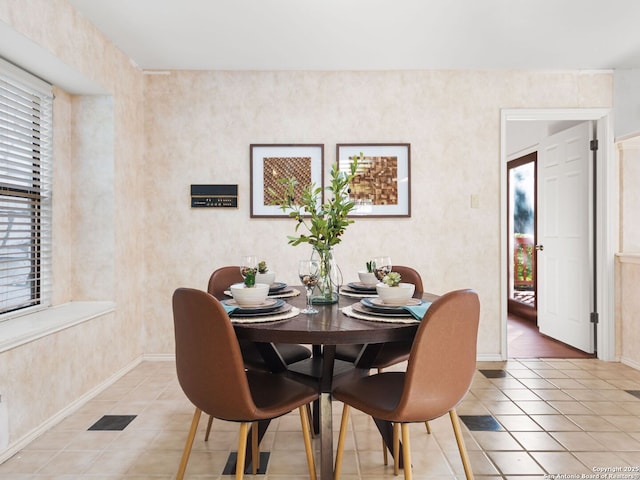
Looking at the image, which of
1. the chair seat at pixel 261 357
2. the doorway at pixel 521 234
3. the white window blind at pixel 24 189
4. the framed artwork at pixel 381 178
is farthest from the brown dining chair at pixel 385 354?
the doorway at pixel 521 234

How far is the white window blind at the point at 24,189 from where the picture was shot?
2400 millimetres

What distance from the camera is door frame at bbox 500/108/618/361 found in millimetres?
3484

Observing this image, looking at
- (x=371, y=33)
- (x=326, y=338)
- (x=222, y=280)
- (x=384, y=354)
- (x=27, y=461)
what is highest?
(x=371, y=33)

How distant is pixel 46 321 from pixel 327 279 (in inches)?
66.9

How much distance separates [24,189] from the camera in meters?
2.52

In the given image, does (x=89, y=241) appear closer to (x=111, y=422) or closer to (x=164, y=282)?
(x=164, y=282)

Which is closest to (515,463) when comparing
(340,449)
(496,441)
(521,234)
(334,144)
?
(496,441)

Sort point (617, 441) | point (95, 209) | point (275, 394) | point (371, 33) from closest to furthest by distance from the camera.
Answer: point (275, 394) < point (617, 441) < point (371, 33) < point (95, 209)

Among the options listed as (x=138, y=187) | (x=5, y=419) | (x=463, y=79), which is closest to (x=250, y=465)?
(x=5, y=419)

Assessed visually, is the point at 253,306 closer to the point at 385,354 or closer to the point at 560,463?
the point at 385,354

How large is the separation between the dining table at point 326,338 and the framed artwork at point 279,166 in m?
1.52

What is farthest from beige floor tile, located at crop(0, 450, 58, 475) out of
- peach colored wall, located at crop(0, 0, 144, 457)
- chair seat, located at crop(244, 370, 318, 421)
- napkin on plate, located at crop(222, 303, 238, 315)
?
napkin on plate, located at crop(222, 303, 238, 315)

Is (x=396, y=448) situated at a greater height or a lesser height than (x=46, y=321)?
lesser

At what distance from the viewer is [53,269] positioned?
2.82 meters
